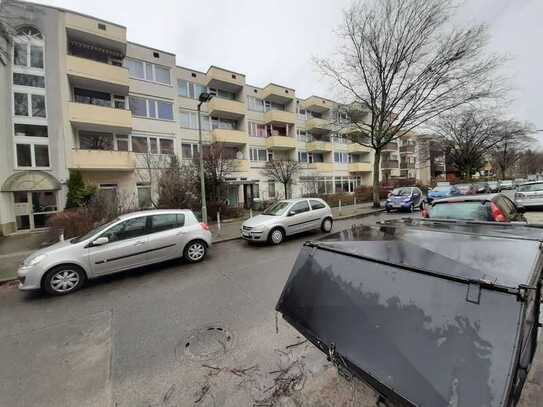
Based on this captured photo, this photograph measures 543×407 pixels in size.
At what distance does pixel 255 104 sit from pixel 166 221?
20889 millimetres

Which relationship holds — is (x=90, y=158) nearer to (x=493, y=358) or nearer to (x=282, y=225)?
(x=282, y=225)

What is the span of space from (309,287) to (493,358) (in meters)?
1.24

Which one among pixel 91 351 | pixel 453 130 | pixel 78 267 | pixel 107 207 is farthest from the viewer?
pixel 453 130

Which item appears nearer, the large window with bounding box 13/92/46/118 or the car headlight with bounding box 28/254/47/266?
the car headlight with bounding box 28/254/47/266

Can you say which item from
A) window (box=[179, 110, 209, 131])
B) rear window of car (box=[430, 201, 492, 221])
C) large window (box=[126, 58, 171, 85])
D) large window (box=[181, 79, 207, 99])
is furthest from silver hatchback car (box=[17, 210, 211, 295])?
large window (box=[181, 79, 207, 99])

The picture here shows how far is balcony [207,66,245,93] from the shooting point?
66.7ft

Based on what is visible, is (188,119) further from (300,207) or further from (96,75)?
(300,207)

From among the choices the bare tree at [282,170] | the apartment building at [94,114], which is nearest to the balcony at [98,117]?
the apartment building at [94,114]

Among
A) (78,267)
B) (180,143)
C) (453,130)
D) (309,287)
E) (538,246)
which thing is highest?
(453,130)

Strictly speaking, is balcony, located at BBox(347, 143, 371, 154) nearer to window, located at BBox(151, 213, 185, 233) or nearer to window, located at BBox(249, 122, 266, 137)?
window, located at BBox(249, 122, 266, 137)

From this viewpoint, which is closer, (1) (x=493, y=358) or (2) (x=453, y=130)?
(1) (x=493, y=358)

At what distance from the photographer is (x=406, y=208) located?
14.3 meters

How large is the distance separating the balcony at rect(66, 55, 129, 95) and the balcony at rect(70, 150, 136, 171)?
14.9 feet

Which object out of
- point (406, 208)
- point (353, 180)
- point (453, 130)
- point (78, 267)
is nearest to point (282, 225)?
point (78, 267)
